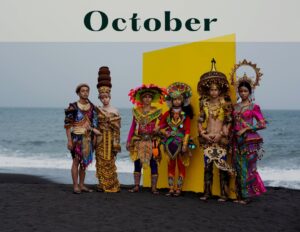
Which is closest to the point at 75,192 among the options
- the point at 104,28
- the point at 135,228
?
the point at 135,228

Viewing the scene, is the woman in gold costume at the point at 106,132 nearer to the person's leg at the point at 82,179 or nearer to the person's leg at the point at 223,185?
the person's leg at the point at 82,179

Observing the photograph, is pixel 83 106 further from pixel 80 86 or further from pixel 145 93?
pixel 145 93

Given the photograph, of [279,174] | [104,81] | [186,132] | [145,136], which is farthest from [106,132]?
[279,174]

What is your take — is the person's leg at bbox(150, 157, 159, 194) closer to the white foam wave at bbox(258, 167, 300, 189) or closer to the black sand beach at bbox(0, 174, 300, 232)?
the black sand beach at bbox(0, 174, 300, 232)

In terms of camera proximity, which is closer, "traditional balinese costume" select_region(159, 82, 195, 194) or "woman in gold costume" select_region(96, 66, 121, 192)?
"traditional balinese costume" select_region(159, 82, 195, 194)

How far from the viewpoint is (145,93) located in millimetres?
6496

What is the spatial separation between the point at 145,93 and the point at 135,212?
1.97 meters

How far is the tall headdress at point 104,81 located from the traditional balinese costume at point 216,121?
134 cm

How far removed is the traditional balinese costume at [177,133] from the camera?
243 inches

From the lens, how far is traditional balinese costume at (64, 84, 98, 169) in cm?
616

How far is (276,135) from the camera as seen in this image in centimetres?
2686

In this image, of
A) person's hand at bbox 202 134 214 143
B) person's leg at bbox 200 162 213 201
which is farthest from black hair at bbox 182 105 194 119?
person's leg at bbox 200 162 213 201

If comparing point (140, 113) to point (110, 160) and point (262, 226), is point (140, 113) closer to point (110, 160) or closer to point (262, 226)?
point (110, 160)

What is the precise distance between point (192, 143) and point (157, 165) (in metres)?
0.69
